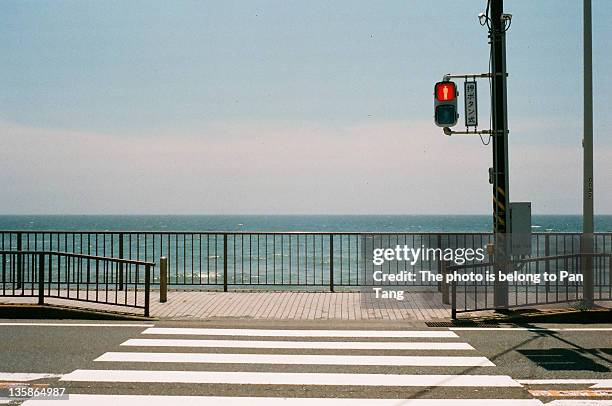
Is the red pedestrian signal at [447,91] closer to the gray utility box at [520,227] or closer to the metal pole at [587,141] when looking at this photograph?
the gray utility box at [520,227]

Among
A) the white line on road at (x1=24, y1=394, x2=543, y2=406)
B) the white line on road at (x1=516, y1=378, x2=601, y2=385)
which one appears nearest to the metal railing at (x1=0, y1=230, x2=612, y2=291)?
the white line on road at (x1=516, y1=378, x2=601, y2=385)

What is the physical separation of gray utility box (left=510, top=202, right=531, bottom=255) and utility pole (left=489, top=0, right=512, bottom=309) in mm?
113

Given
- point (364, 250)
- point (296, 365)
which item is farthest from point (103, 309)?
point (364, 250)

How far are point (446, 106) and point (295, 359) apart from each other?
619 cm

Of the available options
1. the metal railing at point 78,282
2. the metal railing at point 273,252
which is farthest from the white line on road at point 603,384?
the metal railing at point 78,282

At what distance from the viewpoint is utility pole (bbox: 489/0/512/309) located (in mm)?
11984

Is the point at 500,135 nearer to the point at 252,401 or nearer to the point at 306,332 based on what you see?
the point at 306,332

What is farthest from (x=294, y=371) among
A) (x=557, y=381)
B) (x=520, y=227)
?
(x=520, y=227)

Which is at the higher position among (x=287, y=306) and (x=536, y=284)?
(x=536, y=284)

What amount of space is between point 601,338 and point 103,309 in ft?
28.8

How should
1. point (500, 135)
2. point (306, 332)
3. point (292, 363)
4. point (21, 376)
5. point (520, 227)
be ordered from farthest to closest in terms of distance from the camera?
point (500, 135)
point (520, 227)
point (306, 332)
point (292, 363)
point (21, 376)

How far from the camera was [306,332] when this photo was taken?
10.4 m

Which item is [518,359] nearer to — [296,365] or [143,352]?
[296,365]

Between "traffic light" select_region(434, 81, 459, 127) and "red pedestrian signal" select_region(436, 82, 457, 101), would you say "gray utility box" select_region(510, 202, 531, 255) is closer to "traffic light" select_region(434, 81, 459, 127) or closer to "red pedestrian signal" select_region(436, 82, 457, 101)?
"traffic light" select_region(434, 81, 459, 127)
